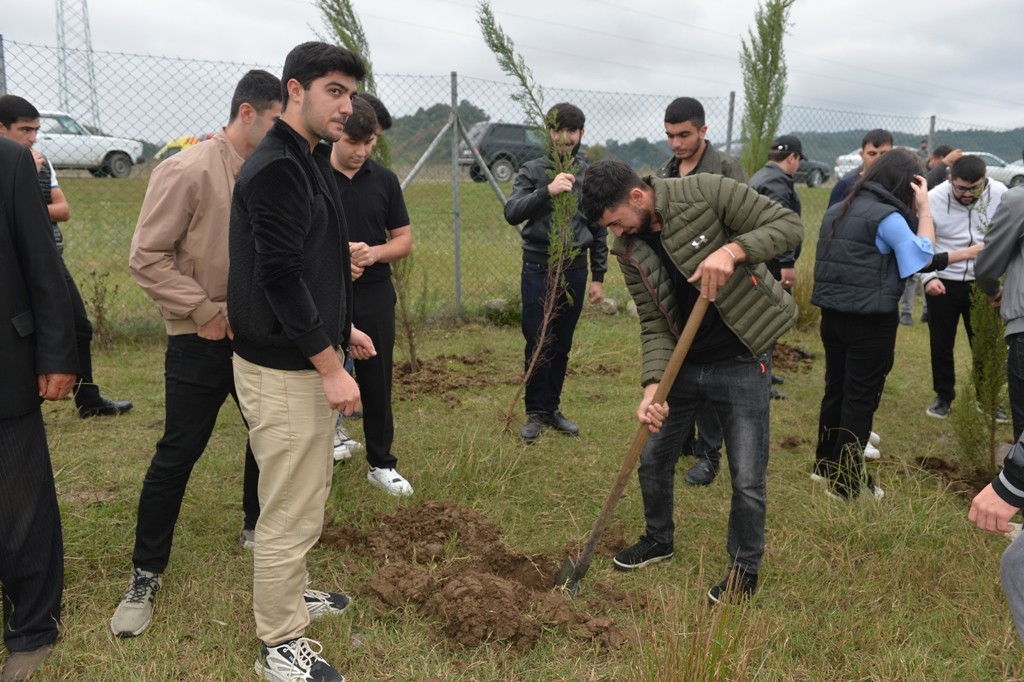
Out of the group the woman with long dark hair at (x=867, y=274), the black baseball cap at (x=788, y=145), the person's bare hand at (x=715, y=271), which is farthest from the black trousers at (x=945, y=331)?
the person's bare hand at (x=715, y=271)

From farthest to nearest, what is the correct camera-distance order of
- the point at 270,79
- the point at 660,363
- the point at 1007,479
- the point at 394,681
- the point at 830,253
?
the point at 830,253 < the point at 660,363 < the point at 270,79 < the point at 394,681 < the point at 1007,479

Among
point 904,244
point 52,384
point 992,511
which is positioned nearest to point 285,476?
point 52,384

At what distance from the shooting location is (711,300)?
2703 millimetres

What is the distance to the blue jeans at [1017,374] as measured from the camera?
3.28 meters

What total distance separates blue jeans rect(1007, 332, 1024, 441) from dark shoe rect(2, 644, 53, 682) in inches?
159

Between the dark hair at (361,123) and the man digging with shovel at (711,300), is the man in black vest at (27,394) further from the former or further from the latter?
the man digging with shovel at (711,300)

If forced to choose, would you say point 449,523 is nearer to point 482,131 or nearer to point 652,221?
point 652,221

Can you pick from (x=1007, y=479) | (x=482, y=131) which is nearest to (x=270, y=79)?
(x=1007, y=479)

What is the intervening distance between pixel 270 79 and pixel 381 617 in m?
2.13

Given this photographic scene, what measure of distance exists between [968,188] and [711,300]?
368cm

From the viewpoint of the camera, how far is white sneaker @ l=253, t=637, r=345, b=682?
2.45 metres

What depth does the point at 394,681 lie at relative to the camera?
255cm

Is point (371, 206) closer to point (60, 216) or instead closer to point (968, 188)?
point (60, 216)

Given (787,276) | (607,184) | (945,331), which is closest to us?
(607,184)
